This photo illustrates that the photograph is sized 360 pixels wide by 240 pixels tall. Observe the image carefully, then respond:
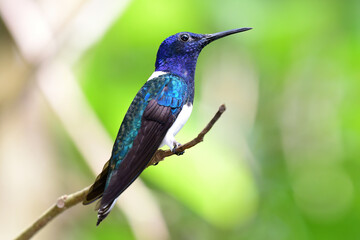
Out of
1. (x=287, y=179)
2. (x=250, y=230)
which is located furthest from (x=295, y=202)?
(x=250, y=230)

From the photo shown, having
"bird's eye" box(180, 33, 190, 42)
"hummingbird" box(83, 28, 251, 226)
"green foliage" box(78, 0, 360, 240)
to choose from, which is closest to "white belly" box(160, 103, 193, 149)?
"hummingbird" box(83, 28, 251, 226)

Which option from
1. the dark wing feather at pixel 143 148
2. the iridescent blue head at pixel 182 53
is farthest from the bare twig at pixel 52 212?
the iridescent blue head at pixel 182 53

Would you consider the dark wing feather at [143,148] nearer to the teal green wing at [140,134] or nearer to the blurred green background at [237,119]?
the teal green wing at [140,134]

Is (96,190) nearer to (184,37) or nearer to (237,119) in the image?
(184,37)

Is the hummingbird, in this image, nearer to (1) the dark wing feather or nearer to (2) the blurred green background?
(1) the dark wing feather

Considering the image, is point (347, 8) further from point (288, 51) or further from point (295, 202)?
point (295, 202)

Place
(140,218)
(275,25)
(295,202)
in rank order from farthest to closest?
(295,202) → (275,25) → (140,218)
